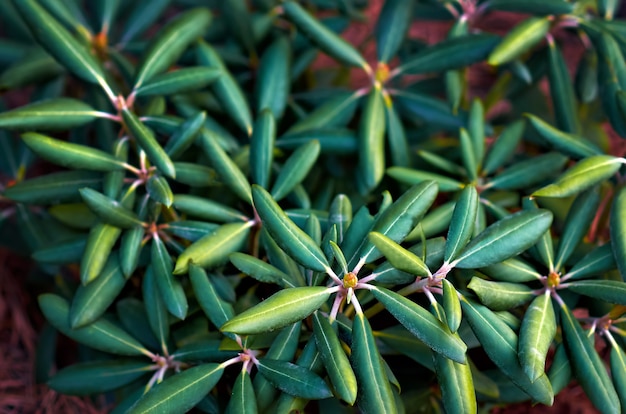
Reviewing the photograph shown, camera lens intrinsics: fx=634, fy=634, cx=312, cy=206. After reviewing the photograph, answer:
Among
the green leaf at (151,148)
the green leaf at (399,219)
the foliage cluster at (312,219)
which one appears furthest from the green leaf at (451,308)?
the green leaf at (151,148)

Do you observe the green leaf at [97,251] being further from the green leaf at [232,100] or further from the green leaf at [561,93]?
the green leaf at [561,93]

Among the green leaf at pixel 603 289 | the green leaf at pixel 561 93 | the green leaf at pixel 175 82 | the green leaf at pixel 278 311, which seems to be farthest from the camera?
the green leaf at pixel 561 93

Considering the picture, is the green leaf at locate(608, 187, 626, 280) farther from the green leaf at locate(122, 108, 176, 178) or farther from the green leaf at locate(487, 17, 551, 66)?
the green leaf at locate(122, 108, 176, 178)

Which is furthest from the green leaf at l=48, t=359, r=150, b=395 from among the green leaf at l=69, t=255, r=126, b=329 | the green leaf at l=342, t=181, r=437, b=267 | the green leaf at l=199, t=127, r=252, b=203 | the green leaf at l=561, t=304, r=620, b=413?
the green leaf at l=561, t=304, r=620, b=413

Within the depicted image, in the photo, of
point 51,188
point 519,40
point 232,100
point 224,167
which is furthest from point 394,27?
point 51,188

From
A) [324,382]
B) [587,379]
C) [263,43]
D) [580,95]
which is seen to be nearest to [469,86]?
[580,95]

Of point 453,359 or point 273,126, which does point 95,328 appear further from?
point 453,359
